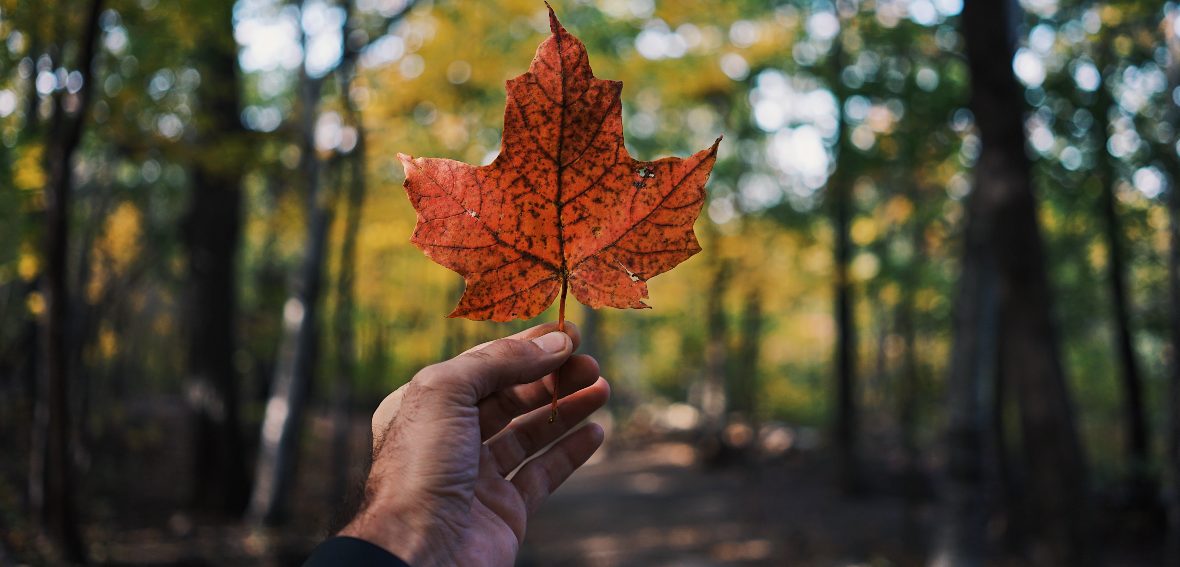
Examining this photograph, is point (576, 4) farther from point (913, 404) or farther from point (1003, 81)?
point (913, 404)

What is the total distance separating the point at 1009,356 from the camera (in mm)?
5535

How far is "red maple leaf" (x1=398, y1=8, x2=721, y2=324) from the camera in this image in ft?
3.96

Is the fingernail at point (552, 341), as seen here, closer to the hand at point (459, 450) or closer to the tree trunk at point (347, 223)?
the hand at point (459, 450)

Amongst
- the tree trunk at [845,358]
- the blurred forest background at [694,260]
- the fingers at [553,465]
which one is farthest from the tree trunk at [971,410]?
the tree trunk at [845,358]

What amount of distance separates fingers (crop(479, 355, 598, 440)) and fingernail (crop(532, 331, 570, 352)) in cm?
5

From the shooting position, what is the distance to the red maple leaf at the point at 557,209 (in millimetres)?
1207

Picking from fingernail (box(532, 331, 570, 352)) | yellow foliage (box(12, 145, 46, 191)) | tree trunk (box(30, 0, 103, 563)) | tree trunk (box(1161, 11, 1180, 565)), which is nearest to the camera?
fingernail (box(532, 331, 570, 352))

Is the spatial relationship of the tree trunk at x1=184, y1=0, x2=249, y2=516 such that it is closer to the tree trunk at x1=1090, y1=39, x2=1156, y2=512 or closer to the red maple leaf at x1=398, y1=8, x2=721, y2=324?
the red maple leaf at x1=398, y1=8, x2=721, y2=324

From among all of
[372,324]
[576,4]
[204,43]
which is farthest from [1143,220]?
[372,324]

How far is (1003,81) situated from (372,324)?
16136mm

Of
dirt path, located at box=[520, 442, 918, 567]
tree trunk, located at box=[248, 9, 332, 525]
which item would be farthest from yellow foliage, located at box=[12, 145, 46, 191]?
dirt path, located at box=[520, 442, 918, 567]

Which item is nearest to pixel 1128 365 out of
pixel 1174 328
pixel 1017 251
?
pixel 1174 328

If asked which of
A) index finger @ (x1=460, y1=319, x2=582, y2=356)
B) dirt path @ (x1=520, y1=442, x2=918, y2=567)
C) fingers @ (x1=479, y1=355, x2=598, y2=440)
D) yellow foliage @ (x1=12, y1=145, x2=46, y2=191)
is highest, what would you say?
yellow foliage @ (x1=12, y1=145, x2=46, y2=191)

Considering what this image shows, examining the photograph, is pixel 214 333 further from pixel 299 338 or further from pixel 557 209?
pixel 557 209
